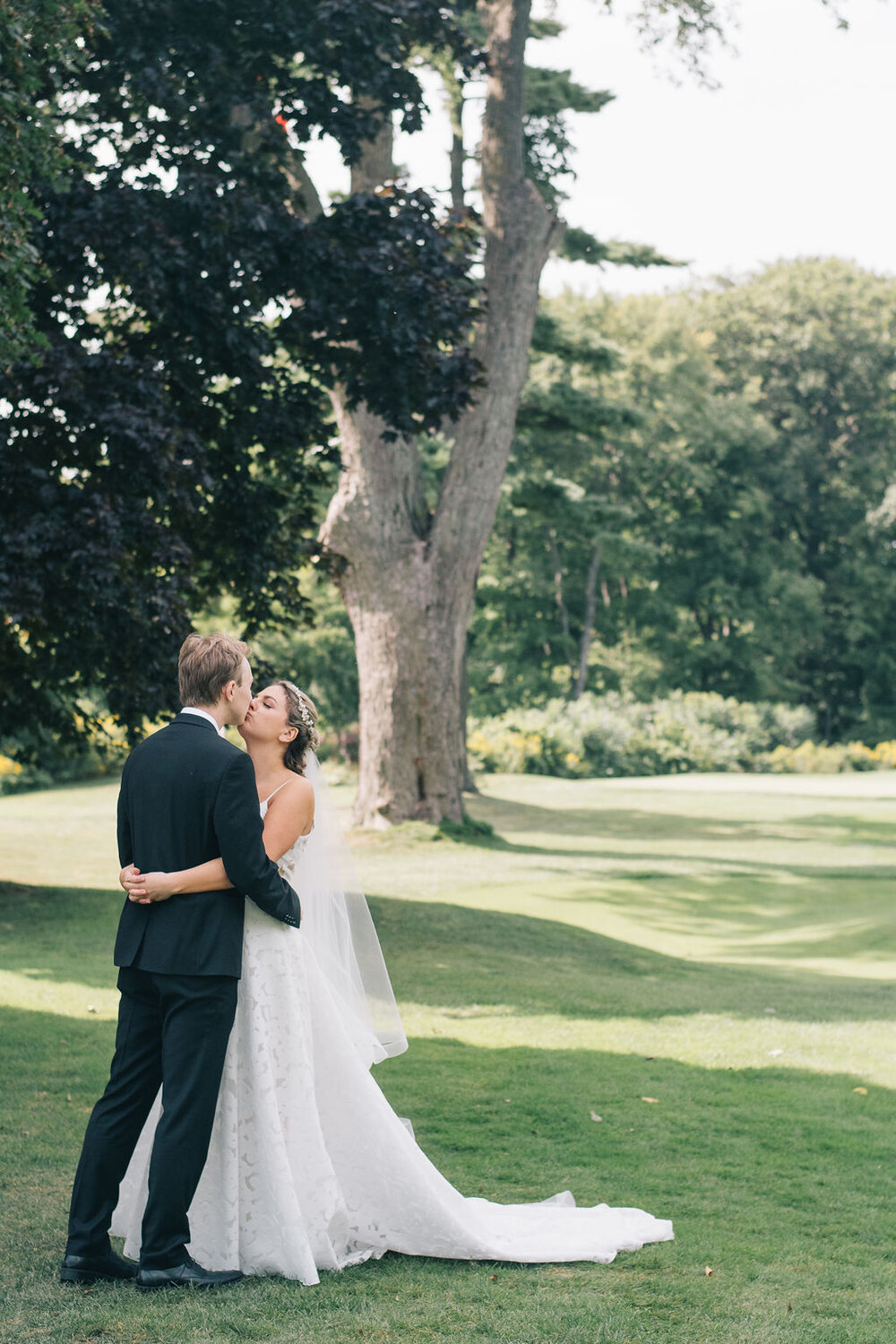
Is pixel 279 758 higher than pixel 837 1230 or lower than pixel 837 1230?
higher

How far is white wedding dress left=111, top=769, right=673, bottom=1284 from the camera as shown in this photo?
4.09 metres

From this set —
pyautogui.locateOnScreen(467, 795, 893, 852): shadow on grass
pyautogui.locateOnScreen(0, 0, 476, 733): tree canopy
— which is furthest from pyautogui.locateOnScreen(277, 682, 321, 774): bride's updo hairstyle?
pyautogui.locateOnScreen(467, 795, 893, 852): shadow on grass

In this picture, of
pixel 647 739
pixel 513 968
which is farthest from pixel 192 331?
pixel 647 739

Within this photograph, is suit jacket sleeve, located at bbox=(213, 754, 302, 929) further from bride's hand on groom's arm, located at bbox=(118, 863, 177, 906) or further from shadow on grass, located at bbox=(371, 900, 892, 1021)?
shadow on grass, located at bbox=(371, 900, 892, 1021)

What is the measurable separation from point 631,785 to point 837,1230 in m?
25.9

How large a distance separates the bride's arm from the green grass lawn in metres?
1.23

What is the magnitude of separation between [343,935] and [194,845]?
3.41 ft

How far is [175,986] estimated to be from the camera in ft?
12.9

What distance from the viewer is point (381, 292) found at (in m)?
11.1

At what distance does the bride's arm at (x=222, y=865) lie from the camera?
12.9ft

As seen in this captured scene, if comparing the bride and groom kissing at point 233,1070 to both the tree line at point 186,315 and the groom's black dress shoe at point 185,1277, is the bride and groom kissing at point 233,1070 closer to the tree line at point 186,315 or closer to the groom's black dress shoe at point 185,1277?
the groom's black dress shoe at point 185,1277

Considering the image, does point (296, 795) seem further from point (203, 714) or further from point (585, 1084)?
point (585, 1084)

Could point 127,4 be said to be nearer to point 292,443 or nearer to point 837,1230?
point 292,443

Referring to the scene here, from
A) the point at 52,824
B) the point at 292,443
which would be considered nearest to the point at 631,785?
the point at 52,824
